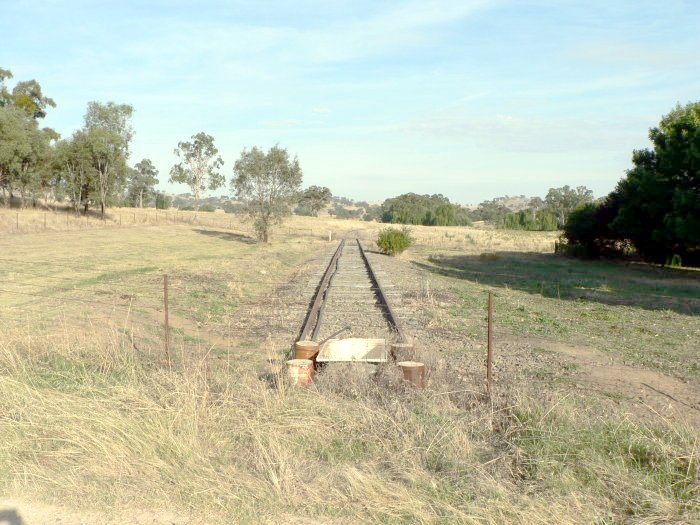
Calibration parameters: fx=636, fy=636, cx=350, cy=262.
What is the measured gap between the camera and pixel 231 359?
9.95 meters

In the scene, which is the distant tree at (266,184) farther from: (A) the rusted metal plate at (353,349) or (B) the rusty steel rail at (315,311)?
(A) the rusted metal plate at (353,349)

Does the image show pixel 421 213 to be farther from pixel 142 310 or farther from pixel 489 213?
pixel 142 310

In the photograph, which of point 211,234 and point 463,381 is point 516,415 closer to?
point 463,381

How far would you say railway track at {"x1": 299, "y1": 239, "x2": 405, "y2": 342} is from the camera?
11.7m

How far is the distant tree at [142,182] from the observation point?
121 meters

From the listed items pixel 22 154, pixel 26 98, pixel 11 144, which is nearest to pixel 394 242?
pixel 11 144

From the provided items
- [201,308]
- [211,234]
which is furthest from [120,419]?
[211,234]

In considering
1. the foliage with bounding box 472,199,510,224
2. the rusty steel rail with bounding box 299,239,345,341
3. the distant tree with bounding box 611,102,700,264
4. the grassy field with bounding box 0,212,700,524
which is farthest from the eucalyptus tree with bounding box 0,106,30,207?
the foliage with bounding box 472,199,510,224

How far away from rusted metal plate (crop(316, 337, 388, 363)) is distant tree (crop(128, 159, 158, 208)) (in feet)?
383

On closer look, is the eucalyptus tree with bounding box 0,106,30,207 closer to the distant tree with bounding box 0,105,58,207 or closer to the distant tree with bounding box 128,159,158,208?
the distant tree with bounding box 0,105,58,207

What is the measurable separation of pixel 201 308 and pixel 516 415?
10602 millimetres

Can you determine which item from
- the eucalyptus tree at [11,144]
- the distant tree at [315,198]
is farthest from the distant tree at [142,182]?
the eucalyptus tree at [11,144]

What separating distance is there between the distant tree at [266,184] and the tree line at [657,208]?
20.1 meters

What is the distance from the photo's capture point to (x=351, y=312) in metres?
14.3
